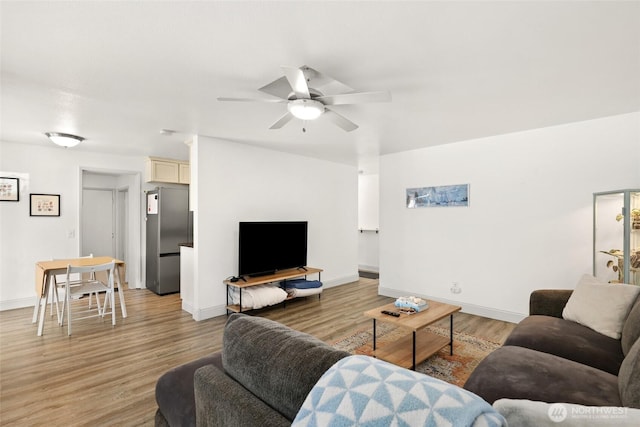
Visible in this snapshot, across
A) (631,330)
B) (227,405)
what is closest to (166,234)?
(227,405)

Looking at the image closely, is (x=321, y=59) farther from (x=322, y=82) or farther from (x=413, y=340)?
(x=413, y=340)

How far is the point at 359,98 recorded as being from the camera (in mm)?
2186

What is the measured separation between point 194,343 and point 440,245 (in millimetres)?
3619

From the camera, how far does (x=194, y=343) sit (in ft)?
10.9

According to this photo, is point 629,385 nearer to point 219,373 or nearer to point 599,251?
point 219,373

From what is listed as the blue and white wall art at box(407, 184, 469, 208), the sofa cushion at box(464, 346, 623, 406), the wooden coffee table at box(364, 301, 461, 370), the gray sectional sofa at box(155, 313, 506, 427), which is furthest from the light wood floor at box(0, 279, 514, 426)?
the sofa cushion at box(464, 346, 623, 406)

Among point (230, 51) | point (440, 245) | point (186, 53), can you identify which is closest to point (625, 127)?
point (440, 245)

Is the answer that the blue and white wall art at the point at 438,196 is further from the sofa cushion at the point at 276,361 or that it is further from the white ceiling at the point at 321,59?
the sofa cushion at the point at 276,361

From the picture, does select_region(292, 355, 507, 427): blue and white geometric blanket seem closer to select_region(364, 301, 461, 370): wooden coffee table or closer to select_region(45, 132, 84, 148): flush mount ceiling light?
select_region(364, 301, 461, 370): wooden coffee table

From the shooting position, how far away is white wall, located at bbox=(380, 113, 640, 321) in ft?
11.3

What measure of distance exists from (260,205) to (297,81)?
9.68ft

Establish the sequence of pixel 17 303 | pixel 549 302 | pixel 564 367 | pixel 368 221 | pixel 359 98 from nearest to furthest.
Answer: pixel 564 367, pixel 359 98, pixel 549 302, pixel 17 303, pixel 368 221

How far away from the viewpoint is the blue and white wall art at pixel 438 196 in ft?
14.5

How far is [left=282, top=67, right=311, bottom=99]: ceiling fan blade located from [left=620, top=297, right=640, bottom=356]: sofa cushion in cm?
256
